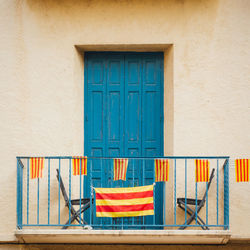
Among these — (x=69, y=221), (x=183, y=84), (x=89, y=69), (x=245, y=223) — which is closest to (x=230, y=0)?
(x=183, y=84)

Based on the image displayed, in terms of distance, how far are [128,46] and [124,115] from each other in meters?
1.19

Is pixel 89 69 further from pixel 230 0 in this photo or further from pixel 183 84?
pixel 230 0

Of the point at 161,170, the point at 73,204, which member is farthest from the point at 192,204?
the point at 73,204

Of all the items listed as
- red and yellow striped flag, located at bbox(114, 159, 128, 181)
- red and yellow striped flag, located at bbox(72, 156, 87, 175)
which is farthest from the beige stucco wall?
red and yellow striped flag, located at bbox(114, 159, 128, 181)

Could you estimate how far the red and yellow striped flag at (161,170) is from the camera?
6168 mm

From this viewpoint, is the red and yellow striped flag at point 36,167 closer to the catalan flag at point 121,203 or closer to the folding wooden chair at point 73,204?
the folding wooden chair at point 73,204

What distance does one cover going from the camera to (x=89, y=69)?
284 inches

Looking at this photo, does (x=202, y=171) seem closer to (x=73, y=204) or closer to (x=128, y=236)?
(x=128, y=236)

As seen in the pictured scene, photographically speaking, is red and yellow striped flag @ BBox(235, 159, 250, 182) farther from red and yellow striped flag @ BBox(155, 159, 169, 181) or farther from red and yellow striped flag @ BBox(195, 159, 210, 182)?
red and yellow striped flag @ BBox(155, 159, 169, 181)

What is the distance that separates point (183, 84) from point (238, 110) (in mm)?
1005

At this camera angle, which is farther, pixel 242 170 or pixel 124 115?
pixel 124 115

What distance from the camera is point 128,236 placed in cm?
611

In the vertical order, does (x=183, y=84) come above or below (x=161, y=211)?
above

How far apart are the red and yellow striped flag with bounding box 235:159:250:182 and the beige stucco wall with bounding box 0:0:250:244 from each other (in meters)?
0.48
